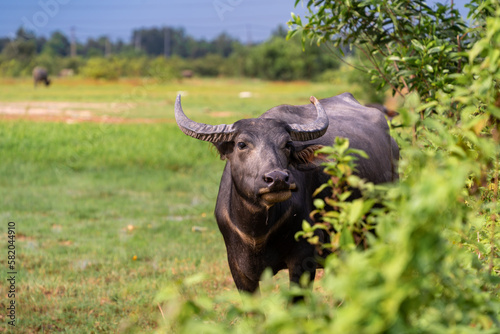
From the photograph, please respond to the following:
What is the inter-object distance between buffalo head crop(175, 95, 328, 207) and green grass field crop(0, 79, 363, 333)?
941mm

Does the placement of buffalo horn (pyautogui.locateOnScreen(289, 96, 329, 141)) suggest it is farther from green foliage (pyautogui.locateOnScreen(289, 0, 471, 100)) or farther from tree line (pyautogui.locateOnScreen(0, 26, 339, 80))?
tree line (pyautogui.locateOnScreen(0, 26, 339, 80))

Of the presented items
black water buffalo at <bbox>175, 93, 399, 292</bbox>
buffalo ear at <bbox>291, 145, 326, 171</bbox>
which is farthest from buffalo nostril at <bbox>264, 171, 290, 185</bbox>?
buffalo ear at <bbox>291, 145, 326, 171</bbox>

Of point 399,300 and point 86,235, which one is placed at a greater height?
point 399,300

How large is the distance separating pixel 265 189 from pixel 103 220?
511cm

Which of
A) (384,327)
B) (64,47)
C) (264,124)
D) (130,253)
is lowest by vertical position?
(64,47)

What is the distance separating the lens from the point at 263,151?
3711mm

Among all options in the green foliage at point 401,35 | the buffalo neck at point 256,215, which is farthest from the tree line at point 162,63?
the buffalo neck at point 256,215

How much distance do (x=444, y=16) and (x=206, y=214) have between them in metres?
4.66

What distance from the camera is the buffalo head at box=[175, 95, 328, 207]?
344 centimetres

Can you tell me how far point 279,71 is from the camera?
61875mm

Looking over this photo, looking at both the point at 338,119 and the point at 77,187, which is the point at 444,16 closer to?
the point at 338,119

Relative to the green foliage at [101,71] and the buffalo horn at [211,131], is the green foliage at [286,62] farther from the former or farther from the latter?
the buffalo horn at [211,131]

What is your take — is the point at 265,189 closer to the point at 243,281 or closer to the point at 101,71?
the point at 243,281

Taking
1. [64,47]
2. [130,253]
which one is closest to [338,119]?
[130,253]
